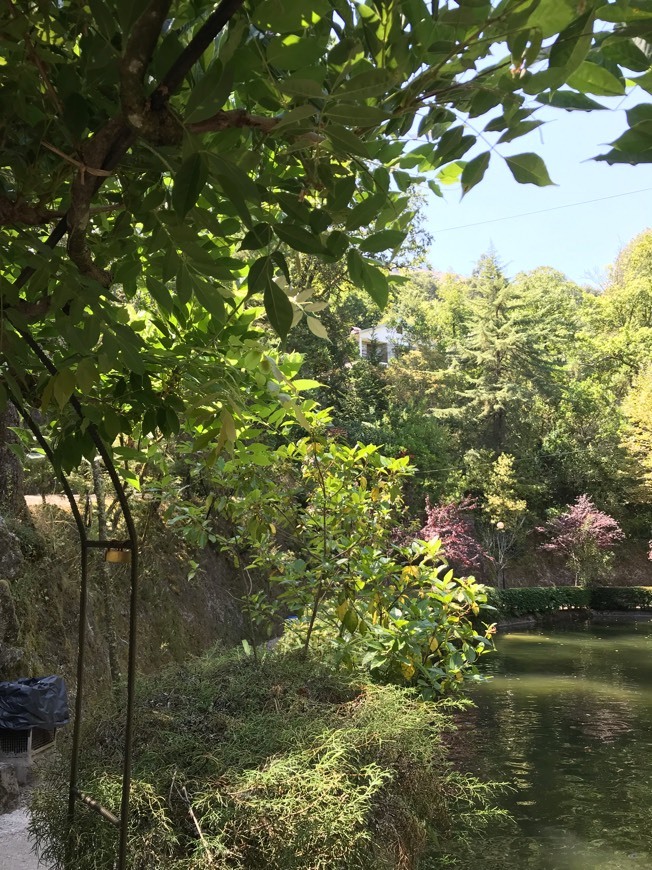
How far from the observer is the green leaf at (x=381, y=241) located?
97 cm

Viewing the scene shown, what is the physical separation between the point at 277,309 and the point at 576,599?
22.6 m

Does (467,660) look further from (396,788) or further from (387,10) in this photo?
(387,10)

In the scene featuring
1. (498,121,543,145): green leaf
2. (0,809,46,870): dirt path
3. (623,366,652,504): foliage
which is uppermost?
(623,366,652,504): foliage

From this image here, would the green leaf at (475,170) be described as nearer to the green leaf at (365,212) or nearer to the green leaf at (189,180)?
the green leaf at (365,212)

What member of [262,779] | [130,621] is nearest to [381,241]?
[130,621]

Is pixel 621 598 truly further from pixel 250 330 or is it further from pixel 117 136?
pixel 117 136

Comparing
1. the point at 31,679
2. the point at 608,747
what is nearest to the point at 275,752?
the point at 31,679

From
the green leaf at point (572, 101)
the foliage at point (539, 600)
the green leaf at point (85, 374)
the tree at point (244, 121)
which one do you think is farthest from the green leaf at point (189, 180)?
the foliage at point (539, 600)

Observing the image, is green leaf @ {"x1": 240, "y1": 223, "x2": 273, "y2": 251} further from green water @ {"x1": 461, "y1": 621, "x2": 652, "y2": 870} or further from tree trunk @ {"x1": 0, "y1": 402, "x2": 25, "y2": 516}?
tree trunk @ {"x1": 0, "y1": 402, "x2": 25, "y2": 516}

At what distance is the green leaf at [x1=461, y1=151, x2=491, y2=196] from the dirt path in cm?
371

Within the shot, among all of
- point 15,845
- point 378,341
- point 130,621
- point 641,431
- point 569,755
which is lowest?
point 569,755

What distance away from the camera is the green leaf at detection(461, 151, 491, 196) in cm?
87

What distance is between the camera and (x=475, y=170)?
88 cm

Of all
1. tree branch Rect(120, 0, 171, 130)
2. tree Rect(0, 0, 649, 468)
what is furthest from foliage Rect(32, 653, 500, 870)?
tree branch Rect(120, 0, 171, 130)
